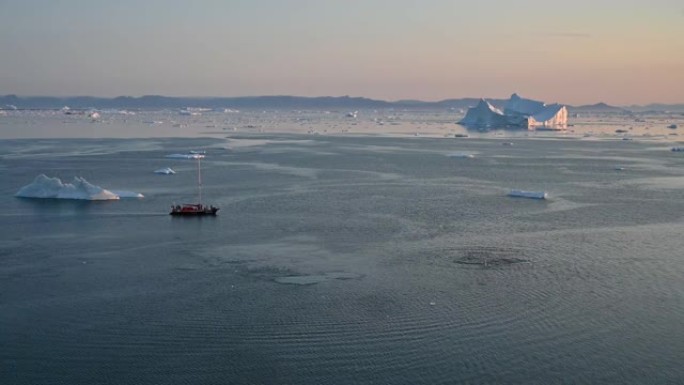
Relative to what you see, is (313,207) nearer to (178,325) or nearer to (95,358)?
(178,325)

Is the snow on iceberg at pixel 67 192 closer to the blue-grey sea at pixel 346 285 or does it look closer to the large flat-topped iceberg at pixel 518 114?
the blue-grey sea at pixel 346 285

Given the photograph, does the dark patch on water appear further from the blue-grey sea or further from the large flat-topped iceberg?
the large flat-topped iceberg

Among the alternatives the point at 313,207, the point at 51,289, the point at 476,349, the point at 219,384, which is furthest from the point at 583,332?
the point at 313,207

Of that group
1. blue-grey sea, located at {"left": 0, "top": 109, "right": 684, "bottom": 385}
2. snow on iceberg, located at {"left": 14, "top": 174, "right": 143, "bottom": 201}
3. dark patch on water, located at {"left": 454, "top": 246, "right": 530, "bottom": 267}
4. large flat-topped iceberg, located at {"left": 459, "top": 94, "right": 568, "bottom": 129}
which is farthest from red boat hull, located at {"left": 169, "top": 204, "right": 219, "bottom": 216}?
large flat-topped iceberg, located at {"left": 459, "top": 94, "right": 568, "bottom": 129}

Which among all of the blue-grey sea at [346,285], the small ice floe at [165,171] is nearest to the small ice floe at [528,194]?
the blue-grey sea at [346,285]

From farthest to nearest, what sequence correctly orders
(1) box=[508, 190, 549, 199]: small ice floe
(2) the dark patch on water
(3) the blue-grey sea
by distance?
(1) box=[508, 190, 549, 199]: small ice floe → (2) the dark patch on water → (3) the blue-grey sea

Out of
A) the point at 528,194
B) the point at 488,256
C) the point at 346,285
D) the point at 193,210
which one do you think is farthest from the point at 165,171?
the point at 346,285
